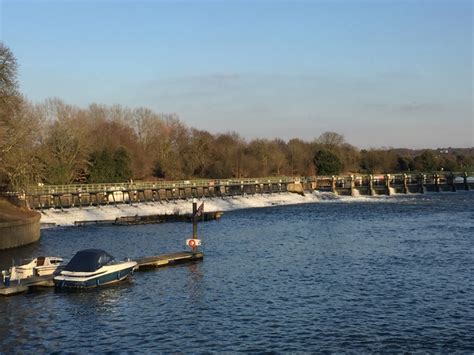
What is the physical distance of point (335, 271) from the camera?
3559cm

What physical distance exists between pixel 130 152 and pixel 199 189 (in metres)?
25.4

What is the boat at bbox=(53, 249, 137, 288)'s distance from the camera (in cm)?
3072

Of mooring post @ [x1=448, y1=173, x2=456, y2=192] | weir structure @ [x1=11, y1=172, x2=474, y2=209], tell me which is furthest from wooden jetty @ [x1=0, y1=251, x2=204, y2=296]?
mooring post @ [x1=448, y1=173, x2=456, y2=192]

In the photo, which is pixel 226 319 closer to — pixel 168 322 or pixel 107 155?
pixel 168 322

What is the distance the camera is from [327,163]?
157m

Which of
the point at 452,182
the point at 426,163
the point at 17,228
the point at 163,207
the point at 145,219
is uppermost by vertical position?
the point at 426,163

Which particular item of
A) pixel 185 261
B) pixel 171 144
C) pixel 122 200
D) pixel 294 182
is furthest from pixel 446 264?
pixel 171 144

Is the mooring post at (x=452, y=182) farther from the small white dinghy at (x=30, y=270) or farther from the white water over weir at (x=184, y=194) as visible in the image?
the small white dinghy at (x=30, y=270)

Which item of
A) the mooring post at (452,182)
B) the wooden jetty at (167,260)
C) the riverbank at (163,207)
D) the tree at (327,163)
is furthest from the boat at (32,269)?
the tree at (327,163)

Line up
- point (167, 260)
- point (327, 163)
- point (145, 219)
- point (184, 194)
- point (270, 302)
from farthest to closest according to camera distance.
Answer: point (327, 163) → point (184, 194) → point (145, 219) → point (167, 260) → point (270, 302)

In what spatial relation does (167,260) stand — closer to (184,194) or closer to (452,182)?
(184,194)

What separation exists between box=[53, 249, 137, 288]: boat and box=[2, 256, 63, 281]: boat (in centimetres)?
150

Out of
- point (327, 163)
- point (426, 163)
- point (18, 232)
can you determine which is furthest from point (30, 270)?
point (426, 163)

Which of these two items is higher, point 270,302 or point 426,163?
point 426,163
